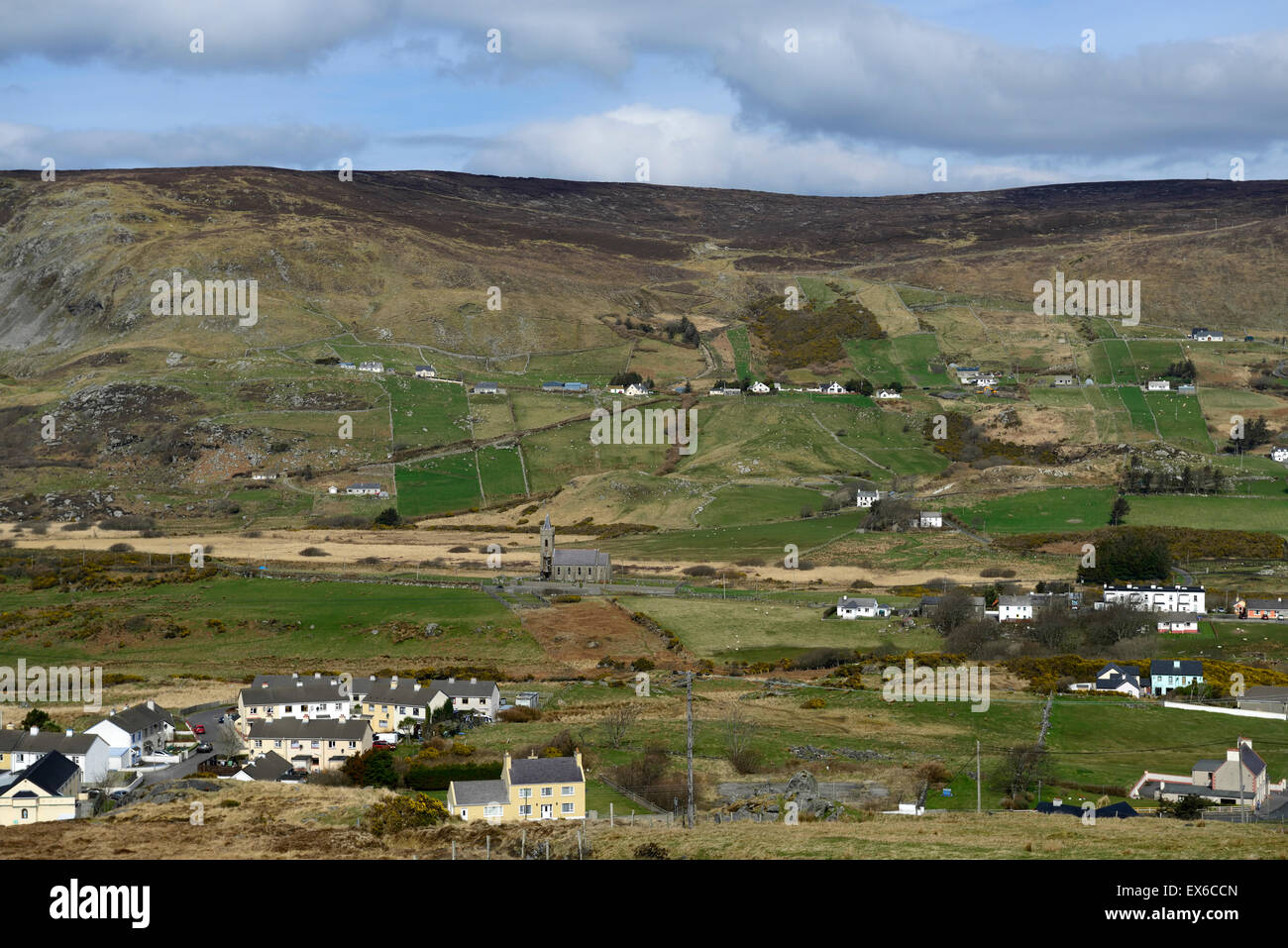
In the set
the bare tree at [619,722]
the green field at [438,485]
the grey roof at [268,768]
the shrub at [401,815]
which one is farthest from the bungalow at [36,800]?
the green field at [438,485]

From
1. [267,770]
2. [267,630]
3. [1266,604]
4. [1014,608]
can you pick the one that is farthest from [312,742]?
[1266,604]

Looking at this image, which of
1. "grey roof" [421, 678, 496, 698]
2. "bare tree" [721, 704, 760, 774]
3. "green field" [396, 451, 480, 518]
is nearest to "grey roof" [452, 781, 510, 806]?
"bare tree" [721, 704, 760, 774]

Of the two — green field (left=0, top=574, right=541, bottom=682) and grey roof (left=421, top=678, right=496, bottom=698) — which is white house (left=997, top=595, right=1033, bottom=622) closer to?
green field (left=0, top=574, right=541, bottom=682)

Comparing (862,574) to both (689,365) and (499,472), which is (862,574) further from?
(689,365)

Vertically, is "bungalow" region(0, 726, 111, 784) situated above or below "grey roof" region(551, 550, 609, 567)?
below

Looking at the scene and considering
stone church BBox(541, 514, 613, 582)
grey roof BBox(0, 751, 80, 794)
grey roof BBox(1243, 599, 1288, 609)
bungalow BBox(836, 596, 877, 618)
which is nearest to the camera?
grey roof BBox(0, 751, 80, 794)

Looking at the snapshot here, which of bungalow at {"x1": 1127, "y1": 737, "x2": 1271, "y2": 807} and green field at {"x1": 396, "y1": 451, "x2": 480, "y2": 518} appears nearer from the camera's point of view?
bungalow at {"x1": 1127, "y1": 737, "x2": 1271, "y2": 807}
